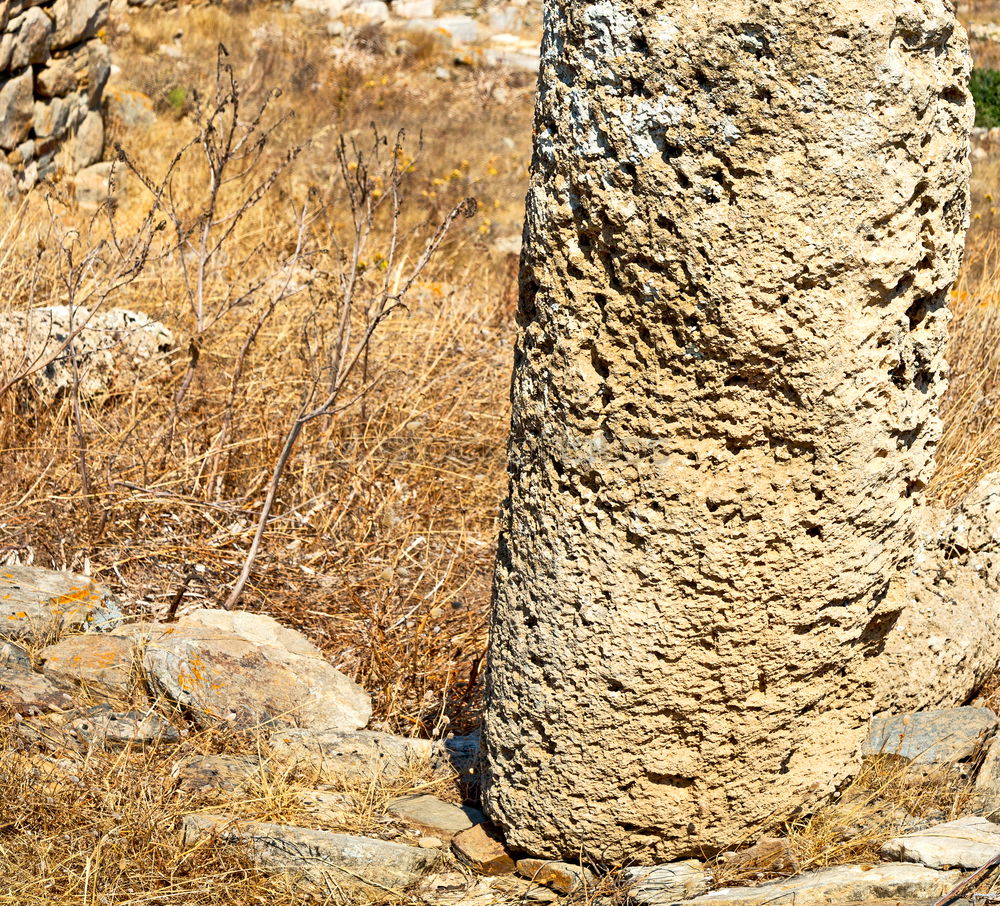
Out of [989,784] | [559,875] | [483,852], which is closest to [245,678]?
[483,852]

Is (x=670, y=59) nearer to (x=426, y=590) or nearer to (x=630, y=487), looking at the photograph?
(x=630, y=487)

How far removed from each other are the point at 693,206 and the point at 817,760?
128cm

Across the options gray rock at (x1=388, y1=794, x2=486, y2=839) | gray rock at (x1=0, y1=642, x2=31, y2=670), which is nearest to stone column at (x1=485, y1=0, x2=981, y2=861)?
gray rock at (x1=388, y1=794, x2=486, y2=839)

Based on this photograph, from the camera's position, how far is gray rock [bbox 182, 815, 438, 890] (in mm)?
2305

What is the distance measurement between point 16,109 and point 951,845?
703 cm

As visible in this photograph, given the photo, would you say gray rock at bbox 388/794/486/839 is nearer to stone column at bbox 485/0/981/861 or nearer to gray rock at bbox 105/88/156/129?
stone column at bbox 485/0/981/861

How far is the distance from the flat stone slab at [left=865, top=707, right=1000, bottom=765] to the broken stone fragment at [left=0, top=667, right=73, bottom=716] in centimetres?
208

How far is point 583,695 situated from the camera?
7.27 ft

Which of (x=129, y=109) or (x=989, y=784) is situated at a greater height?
(x=129, y=109)

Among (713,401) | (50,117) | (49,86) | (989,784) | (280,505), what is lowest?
(280,505)

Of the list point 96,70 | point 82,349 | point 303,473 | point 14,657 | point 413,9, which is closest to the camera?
point 14,657

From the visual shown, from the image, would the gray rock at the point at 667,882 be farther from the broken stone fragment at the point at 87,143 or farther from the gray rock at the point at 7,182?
the broken stone fragment at the point at 87,143

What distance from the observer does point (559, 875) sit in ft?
7.59

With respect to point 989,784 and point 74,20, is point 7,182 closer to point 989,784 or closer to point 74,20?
point 74,20
